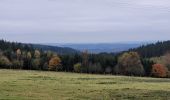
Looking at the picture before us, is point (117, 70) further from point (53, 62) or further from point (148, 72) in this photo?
point (53, 62)

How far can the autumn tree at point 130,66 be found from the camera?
440 feet

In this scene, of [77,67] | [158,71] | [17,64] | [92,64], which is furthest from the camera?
[17,64]

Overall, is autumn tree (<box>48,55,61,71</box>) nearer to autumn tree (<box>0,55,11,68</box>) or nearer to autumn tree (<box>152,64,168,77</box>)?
autumn tree (<box>0,55,11,68</box>)

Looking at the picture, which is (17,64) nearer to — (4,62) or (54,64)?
(4,62)

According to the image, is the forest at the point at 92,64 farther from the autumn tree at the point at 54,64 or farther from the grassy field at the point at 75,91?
the grassy field at the point at 75,91

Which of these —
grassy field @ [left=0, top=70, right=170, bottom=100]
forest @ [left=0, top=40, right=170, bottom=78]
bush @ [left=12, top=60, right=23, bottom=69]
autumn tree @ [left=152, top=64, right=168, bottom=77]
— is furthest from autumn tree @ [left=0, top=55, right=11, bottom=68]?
grassy field @ [left=0, top=70, right=170, bottom=100]

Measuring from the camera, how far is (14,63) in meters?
149

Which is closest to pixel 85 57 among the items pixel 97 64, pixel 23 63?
pixel 97 64

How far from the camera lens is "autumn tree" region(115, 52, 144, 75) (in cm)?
13400

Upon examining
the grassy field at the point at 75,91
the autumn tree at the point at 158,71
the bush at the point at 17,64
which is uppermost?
the bush at the point at 17,64

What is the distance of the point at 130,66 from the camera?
140 meters

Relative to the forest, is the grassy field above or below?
below

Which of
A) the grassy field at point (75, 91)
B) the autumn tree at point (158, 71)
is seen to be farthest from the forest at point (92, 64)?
the grassy field at point (75, 91)

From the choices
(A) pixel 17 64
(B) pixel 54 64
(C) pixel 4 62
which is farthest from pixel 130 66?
(C) pixel 4 62
